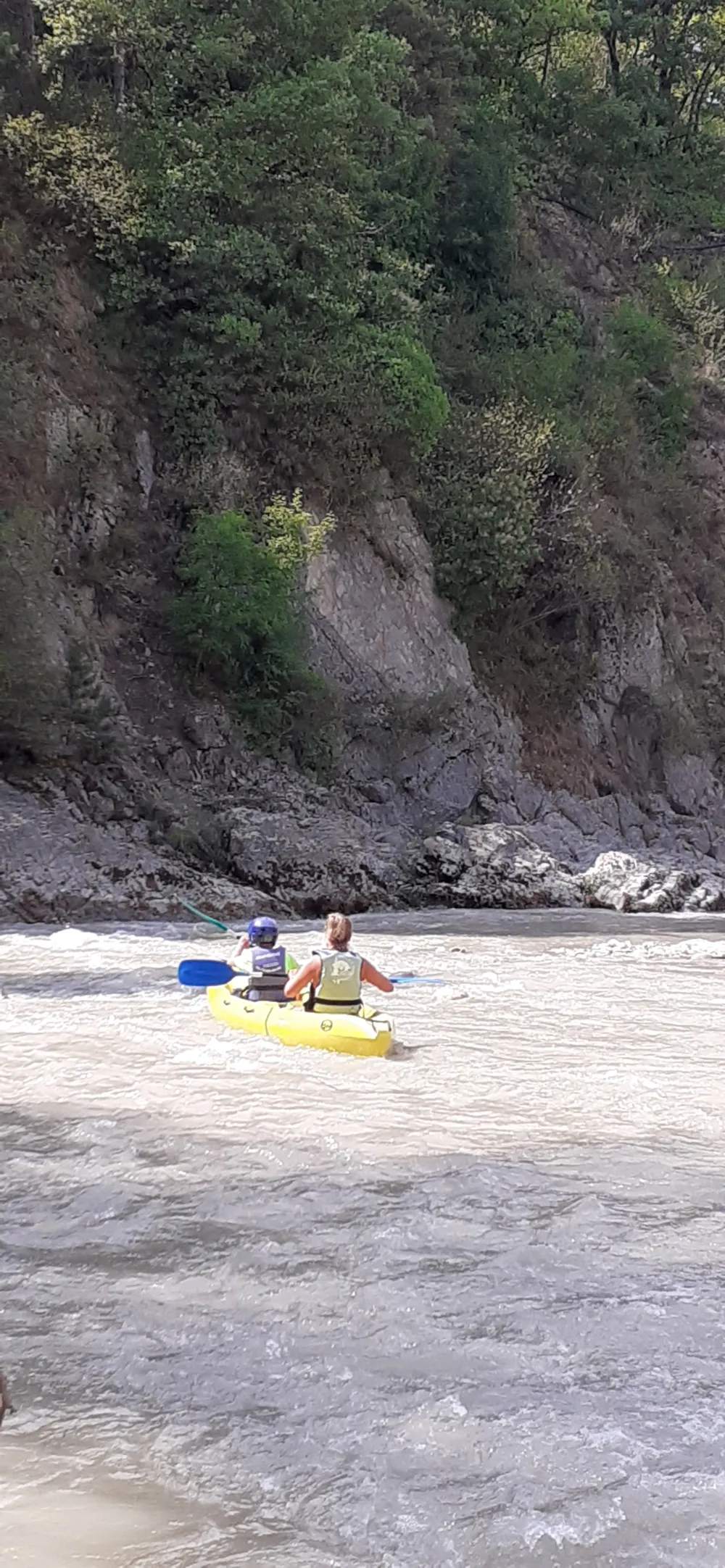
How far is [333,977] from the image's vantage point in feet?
30.6

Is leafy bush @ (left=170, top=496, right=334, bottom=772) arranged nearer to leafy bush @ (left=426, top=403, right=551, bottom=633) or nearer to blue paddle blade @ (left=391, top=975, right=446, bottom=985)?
leafy bush @ (left=426, top=403, right=551, bottom=633)

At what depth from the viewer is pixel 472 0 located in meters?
31.4

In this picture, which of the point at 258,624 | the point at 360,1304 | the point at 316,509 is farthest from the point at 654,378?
the point at 360,1304

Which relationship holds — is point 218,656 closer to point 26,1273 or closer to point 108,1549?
point 26,1273

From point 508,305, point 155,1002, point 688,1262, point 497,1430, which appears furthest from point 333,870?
point 508,305

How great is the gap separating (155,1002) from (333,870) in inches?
265

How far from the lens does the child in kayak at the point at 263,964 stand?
9719 millimetres

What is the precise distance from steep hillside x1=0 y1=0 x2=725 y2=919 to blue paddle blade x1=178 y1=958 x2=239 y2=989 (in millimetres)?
4473

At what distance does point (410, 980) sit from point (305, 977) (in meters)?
1.88

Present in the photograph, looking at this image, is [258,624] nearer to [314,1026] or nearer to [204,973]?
[204,973]

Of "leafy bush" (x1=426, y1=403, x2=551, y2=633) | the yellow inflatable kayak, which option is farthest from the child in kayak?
Result: "leafy bush" (x1=426, y1=403, x2=551, y2=633)

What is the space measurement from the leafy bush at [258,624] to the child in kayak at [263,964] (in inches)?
351

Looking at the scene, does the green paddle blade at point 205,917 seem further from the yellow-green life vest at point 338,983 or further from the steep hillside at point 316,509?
the yellow-green life vest at point 338,983

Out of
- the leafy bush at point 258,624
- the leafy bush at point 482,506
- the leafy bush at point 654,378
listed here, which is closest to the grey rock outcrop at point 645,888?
the leafy bush at point 258,624
